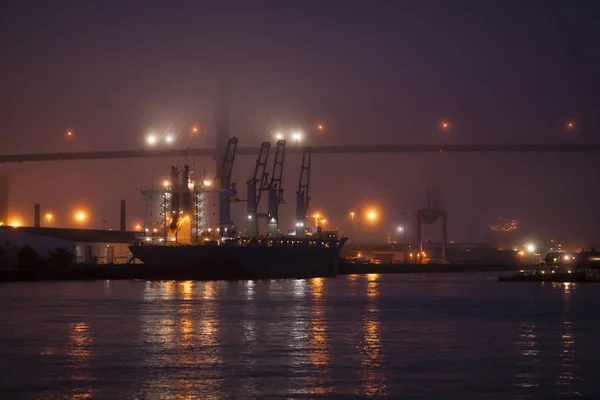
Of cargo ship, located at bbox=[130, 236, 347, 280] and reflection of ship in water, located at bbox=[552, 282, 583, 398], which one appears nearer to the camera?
reflection of ship in water, located at bbox=[552, 282, 583, 398]

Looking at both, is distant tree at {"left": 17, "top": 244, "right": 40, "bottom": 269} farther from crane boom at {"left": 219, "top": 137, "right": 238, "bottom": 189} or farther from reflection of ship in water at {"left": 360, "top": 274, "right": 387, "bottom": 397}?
reflection of ship in water at {"left": 360, "top": 274, "right": 387, "bottom": 397}

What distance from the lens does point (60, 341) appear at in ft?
63.9

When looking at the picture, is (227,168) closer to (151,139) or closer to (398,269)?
(151,139)

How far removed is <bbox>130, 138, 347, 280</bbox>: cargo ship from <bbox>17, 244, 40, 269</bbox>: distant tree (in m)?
5.90

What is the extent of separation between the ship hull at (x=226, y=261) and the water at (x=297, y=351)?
2426cm

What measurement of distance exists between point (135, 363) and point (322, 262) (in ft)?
155

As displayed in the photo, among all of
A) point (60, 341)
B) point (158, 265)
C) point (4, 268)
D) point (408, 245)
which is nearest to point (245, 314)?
point (60, 341)

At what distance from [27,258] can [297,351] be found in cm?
4355

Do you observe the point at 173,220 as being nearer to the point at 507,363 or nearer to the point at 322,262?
the point at 322,262

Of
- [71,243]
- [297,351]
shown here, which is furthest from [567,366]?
[71,243]

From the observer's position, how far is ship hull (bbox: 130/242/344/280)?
55.9 meters

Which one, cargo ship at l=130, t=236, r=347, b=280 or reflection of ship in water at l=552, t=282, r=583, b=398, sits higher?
cargo ship at l=130, t=236, r=347, b=280

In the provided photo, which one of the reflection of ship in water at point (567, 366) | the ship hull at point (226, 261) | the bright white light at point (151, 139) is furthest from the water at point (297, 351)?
the bright white light at point (151, 139)

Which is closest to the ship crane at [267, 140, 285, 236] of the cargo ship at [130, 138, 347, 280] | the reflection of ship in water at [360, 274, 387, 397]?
the cargo ship at [130, 138, 347, 280]
